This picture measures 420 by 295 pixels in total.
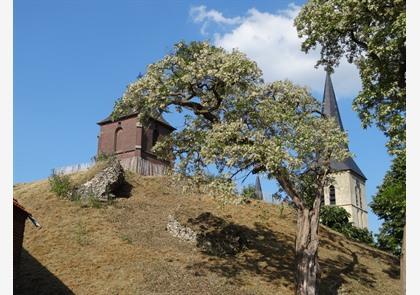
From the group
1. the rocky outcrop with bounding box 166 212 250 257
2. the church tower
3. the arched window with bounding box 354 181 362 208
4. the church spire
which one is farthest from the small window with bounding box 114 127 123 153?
the arched window with bounding box 354 181 362 208

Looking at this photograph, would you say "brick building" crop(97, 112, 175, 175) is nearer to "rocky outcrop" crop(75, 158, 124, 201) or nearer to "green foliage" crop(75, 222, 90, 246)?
"rocky outcrop" crop(75, 158, 124, 201)

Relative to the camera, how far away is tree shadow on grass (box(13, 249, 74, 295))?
24.2m

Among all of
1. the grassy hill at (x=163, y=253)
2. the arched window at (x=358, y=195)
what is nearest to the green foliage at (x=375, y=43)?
the grassy hill at (x=163, y=253)

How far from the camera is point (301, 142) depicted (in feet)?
74.3

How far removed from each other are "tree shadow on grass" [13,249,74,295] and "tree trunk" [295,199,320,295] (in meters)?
11.5

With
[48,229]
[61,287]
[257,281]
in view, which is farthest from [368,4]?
[48,229]

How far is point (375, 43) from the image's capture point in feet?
67.9

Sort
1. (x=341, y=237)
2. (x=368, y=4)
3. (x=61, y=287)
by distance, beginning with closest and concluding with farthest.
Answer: (x=368, y=4) → (x=61, y=287) → (x=341, y=237)

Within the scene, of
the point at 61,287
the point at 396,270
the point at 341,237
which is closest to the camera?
the point at 61,287

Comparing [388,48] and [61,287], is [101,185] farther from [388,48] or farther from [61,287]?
[388,48]

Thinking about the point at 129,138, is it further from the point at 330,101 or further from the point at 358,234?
the point at 330,101

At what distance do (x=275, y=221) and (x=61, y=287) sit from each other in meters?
19.1

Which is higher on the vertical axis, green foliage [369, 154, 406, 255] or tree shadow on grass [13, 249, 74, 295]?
green foliage [369, 154, 406, 255]

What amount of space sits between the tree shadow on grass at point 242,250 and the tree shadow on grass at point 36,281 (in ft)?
23.3
